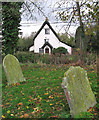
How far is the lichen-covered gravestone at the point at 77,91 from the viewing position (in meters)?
3.07

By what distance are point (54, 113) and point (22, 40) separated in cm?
2203

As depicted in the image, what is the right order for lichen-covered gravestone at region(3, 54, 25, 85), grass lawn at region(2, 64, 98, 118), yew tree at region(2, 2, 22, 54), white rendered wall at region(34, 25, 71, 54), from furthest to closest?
white rendered wall at region(34, 25, 71, 54), yew tree at region(2, 2, 22, 54), lichen-covered gravestone at region(3, 54, 25, 85), grass lawn at region(2, 64, 98, 118)

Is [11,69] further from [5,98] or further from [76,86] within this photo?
[76,86]

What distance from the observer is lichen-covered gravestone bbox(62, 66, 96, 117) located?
3070 millimetres

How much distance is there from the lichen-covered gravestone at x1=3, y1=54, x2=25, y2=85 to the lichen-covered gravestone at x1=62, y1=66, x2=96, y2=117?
10.5ft

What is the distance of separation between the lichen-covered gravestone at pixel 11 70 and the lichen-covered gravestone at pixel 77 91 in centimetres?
321

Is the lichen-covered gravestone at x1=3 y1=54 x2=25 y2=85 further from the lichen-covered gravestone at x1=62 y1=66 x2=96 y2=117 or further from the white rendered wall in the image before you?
the white rendered wall

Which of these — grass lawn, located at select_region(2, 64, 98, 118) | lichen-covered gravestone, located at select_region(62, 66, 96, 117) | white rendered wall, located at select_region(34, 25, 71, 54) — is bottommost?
grass lawn, located at select_region(2, 64, 98, 118)

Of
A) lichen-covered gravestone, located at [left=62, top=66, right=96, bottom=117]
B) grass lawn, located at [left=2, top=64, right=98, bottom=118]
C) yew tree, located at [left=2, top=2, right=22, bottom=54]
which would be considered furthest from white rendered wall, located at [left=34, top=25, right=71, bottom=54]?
lichen-covered gravestone, located at [left=62, top=66, right=96, bottom=117]

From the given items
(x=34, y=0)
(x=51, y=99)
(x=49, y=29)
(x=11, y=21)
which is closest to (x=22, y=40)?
(x=49, y=29)

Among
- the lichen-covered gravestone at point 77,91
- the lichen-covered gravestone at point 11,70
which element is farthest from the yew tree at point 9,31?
the lichen-covered gravestone at point 77,91

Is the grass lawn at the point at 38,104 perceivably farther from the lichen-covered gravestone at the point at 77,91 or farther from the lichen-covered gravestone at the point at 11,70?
the lichen-covered gravestone at the point at 11,70

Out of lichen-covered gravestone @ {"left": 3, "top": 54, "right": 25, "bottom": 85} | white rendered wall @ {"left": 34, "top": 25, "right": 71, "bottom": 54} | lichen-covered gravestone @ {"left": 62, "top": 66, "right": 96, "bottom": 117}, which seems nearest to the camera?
lichen-covered gravestone @ {"left": 62, "top": 66, "right": 96, "bottom": 117}

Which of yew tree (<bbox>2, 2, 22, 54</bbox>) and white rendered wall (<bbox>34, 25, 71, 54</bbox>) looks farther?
white rendered wall (<bbox>34, 25, 71, 54</bbox>)
